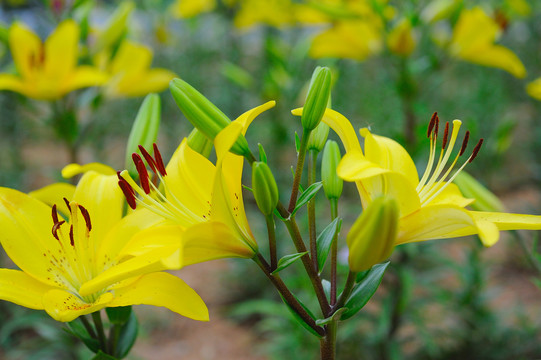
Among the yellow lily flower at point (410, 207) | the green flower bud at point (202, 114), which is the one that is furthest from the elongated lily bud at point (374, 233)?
the green flower bud at point (202, 114)

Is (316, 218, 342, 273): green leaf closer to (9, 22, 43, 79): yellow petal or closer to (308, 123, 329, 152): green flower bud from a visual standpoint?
(308, 123, 329, 152): green flower bud

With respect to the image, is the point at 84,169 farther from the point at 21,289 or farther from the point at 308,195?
the point at 308,195

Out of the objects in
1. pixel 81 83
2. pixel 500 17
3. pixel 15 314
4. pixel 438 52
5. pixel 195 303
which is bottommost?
pixel 15 314

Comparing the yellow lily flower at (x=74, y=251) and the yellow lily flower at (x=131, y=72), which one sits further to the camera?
the yellow lily flower at (x=131, y=72)

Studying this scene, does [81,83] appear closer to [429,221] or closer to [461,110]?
[429,221]

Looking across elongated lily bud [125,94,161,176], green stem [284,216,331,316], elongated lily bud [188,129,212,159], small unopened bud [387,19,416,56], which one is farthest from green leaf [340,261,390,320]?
small unopened bud [387,19,416,56]

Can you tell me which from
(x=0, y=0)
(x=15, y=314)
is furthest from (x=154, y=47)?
(x=15, y=314)

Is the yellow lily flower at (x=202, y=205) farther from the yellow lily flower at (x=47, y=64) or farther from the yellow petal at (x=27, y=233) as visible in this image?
the yellow lily flower at (x=47, y=64)
